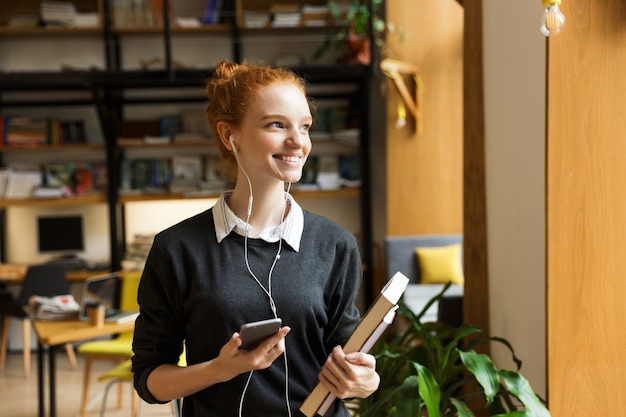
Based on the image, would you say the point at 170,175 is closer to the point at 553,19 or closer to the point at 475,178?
the point at 475,178

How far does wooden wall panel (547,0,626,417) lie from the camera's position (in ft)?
7.62

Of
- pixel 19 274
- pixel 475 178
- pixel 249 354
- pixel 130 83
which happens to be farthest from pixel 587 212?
pixel 19 274

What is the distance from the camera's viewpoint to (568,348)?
7.87ft

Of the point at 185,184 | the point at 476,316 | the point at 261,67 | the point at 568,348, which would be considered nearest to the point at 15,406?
the point at 185,184

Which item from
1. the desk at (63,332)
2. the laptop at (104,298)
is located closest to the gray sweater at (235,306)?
the desk at (63,332)

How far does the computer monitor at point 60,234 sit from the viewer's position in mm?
7141

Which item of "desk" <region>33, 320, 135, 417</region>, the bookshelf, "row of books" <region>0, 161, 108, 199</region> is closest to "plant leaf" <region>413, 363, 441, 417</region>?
"desk" <region>33, 320, 135, 417</region>

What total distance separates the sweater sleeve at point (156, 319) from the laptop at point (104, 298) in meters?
2.98

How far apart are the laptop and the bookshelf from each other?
2176 mm

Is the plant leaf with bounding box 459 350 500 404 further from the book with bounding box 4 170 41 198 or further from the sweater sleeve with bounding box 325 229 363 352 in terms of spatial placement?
the book with bounding box 4 170 41 198

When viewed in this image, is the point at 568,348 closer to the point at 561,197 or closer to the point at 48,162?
the point at 561,197

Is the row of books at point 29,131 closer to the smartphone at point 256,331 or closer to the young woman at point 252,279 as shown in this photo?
the young woman at point 252,279

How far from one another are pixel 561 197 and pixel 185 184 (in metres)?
5.04

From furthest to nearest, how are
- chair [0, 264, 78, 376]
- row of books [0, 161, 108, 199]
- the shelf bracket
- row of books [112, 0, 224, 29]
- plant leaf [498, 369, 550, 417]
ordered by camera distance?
1. row of books [0, 161, 108, 199]
2. row of books [112, 0, 224, 29]
3. the shelf bracket
4. chair [0, 264, 78, 376]
5. plant leaf [498, 369, 550, 417]
